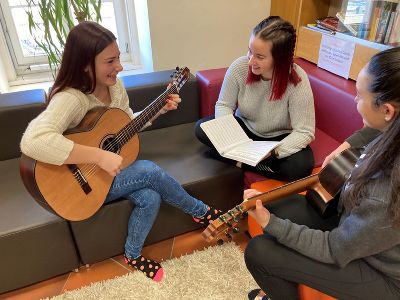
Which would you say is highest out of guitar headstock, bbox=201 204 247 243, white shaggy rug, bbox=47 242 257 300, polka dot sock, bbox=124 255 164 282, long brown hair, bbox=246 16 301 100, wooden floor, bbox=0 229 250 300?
long brown hair, bbox=246 16 301 100

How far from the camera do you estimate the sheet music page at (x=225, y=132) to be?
1.48 m

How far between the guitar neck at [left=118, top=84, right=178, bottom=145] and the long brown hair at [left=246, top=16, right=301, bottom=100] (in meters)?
0.48

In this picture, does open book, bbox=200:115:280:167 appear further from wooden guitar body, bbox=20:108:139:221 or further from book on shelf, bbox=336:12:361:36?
book on shelf, bbox=336:12:361:36

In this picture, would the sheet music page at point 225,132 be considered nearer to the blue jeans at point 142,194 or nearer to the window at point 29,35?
the blue jeans at point 142,194

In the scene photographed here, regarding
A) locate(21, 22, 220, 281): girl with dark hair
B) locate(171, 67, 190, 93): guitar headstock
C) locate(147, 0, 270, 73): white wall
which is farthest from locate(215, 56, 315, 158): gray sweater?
locate(147, 0, 270, 73): white wall

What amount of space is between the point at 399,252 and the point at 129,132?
3.38ft

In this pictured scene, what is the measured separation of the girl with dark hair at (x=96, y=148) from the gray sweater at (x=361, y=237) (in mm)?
545

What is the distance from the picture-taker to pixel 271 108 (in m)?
1.52

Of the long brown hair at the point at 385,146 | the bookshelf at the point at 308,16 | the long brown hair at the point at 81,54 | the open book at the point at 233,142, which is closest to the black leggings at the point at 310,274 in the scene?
the long brown hair at the point at 385,146

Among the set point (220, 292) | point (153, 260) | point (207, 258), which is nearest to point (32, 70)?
point (153, 260)

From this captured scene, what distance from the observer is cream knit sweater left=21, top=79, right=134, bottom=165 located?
1075mm

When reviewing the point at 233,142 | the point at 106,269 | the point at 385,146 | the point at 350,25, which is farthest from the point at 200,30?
the point at 385,146

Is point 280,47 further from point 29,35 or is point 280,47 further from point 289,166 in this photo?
point 29,35

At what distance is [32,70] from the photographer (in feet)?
7.74
